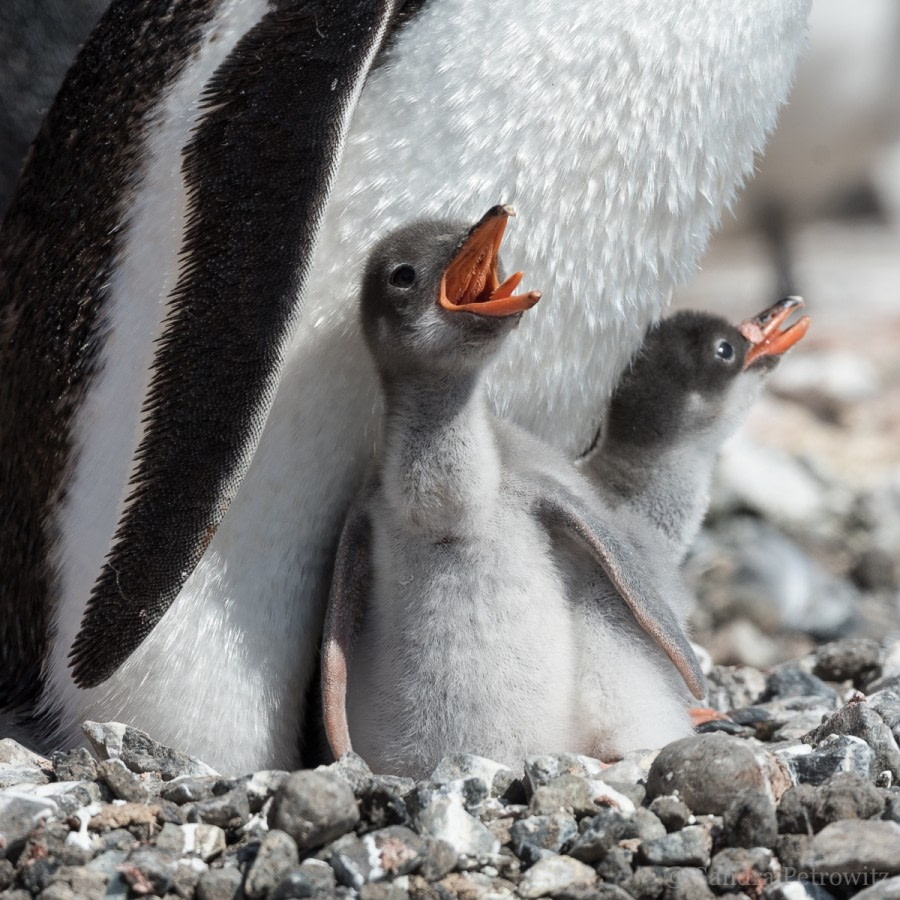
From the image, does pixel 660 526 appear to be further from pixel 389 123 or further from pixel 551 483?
pixel 389 123

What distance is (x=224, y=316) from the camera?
186 cm

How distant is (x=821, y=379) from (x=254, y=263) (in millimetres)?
4050

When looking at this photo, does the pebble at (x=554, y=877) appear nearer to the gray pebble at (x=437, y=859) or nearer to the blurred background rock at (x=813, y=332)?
the gray pebble at (x=437, y=859)

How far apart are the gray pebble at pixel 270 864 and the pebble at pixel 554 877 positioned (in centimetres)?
23

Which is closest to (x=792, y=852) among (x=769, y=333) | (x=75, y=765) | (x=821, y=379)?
(x=75, y=765)

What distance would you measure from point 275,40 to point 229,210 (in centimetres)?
24

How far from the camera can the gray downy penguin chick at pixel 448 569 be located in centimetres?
194

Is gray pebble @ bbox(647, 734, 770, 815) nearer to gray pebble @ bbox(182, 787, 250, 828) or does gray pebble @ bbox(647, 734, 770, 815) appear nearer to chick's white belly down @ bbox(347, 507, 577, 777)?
chick's white belly down @ bbox(347, 507, 577, 777)

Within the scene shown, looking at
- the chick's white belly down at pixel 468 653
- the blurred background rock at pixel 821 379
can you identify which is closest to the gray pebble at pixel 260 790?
the chick's white belly down at pixel 468 653

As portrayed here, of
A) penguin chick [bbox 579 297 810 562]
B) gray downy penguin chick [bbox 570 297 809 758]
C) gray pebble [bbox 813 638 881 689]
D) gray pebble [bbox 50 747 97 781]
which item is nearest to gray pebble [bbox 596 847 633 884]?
gray pebble [bbox 50 747 97 781]

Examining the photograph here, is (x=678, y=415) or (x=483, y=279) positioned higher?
(x=483, y=279)

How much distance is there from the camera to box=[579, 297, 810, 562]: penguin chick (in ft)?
7.94

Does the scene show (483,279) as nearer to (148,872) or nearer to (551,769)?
(551,769)

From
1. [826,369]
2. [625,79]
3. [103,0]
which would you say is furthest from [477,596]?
[826,369]
